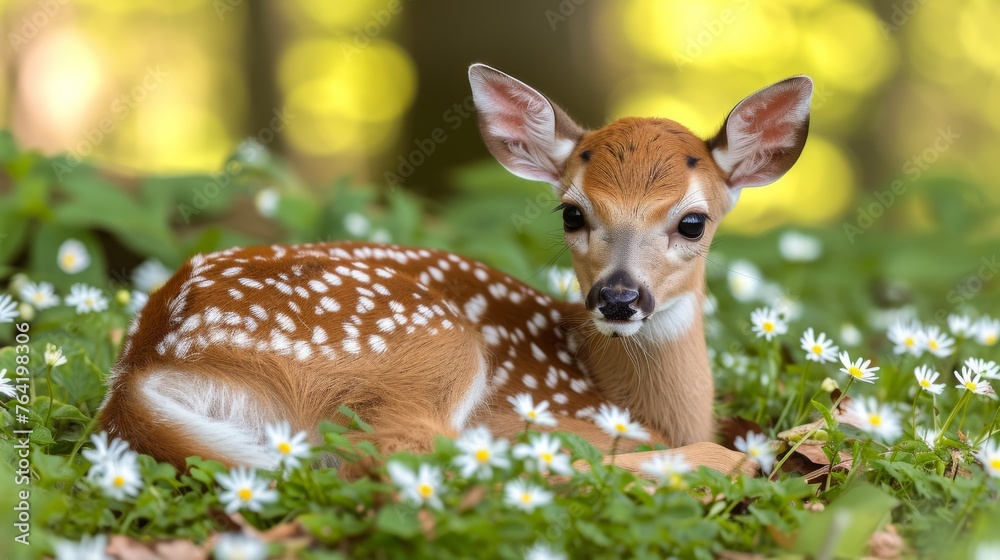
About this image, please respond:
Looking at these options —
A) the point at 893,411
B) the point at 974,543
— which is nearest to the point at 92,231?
the point at 893,411

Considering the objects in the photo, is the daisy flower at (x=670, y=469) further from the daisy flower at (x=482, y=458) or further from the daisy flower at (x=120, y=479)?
the daisy flower at (x=120, y=479)

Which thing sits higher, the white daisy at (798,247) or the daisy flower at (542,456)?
the daisy flower at (542,456)

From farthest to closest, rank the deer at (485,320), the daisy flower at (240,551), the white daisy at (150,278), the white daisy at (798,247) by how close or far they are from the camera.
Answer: the white daisy at (798,247) < the white daisy at (150,278) < the deer at (485,320) < the daisy flower at (240,551)

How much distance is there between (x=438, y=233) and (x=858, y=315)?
235 centimetres

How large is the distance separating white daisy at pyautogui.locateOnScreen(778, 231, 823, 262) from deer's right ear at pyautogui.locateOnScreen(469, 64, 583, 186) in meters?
2.35

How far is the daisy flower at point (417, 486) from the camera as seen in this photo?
1.83 metres

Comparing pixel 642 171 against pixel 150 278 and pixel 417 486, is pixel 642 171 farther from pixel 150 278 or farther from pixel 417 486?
pixel 150 278

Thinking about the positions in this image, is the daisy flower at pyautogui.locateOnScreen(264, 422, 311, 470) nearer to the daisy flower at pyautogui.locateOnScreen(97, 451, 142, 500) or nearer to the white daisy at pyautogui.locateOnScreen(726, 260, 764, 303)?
the daisy flower at pyautogui.locateOnScreen(97, 451, 142, 500)

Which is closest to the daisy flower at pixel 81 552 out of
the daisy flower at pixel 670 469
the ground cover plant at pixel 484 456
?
the ground cover plant at pixel 484 456

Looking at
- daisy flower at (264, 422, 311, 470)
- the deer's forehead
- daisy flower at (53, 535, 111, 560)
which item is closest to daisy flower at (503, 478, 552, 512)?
daisy flower at (264, 422, 311, 470)

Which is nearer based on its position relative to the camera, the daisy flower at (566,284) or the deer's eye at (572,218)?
the deer's eye at (572,218)

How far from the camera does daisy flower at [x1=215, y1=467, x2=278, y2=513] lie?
198cm

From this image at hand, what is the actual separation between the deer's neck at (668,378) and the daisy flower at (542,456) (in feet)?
3.23

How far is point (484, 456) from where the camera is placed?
77.6 inches
